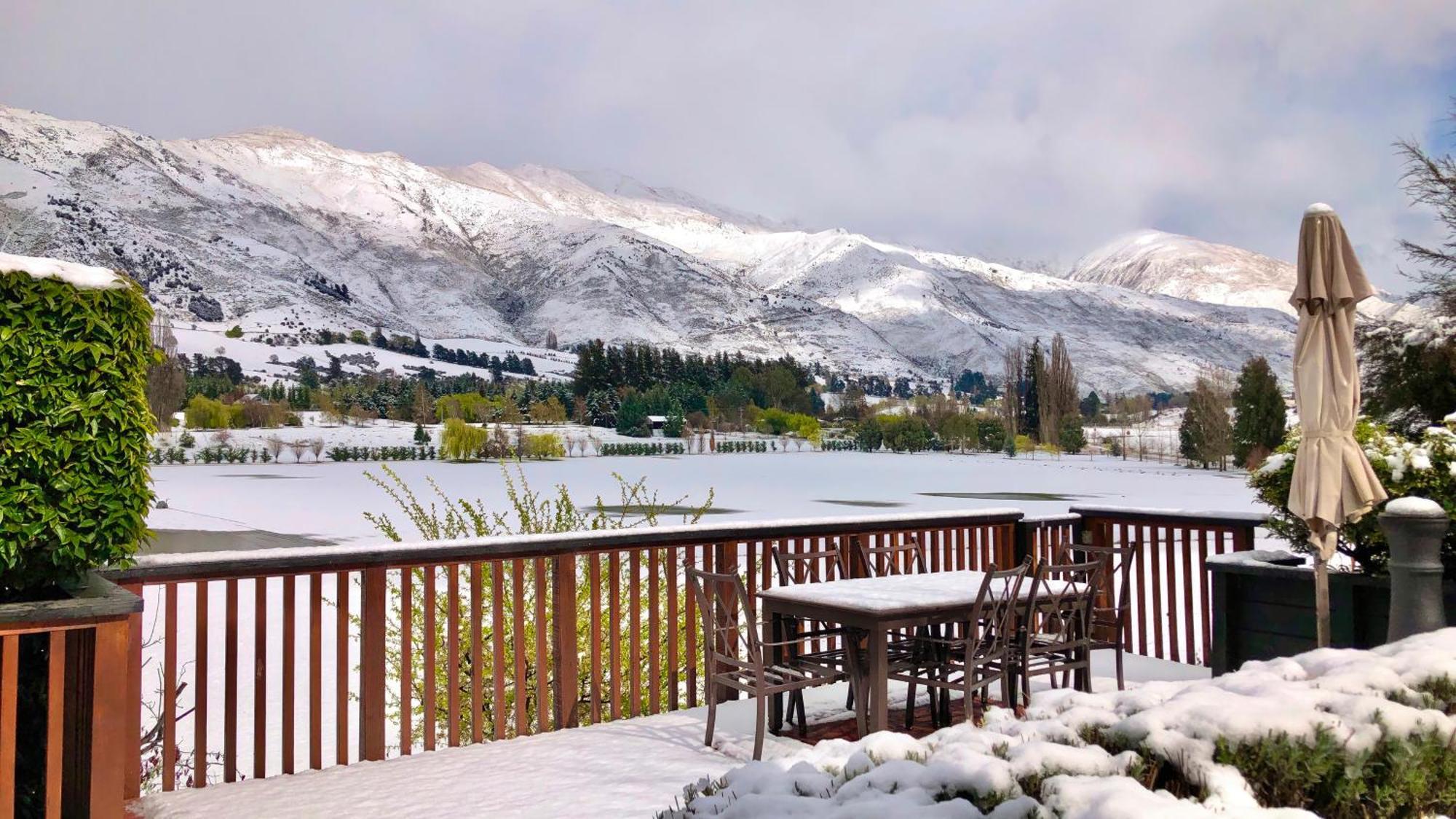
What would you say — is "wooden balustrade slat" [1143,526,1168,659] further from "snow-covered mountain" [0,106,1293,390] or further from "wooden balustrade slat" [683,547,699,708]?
"snow-covered mountain" [0,106,1293,390]

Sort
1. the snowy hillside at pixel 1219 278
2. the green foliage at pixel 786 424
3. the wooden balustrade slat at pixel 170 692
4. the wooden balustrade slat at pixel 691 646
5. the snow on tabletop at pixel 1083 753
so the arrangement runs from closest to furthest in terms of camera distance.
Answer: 1. the snow on tabletop at pixel 1083 753
2. the wooden balustrade slat at pixel 170 692
3. the wooden balustrade slat at pixel 691 646
4. the green foliage at pixel 786 424
5. the snowy hillside at pixel 1219 278

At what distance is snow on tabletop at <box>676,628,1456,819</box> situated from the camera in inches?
62.0

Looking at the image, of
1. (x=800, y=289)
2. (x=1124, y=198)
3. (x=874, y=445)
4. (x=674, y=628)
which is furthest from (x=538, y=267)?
(x=1124, y=198)

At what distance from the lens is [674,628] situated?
15.4 ft

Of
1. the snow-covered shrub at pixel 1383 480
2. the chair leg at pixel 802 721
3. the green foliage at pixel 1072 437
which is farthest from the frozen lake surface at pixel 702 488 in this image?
the chair leg at pixel 802 721

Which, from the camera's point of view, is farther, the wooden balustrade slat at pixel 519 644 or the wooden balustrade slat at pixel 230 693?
the wooden balustrade slat at pixel 519 644

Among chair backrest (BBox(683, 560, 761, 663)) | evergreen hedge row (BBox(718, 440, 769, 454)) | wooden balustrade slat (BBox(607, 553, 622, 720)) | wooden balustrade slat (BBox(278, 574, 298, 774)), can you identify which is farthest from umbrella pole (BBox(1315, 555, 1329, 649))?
evergreen hedge row (BBox(718, 440, 769, 454))

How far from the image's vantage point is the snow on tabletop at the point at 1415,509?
362 centimetres

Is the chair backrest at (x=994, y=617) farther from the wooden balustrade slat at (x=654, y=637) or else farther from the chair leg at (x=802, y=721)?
the wooden balustrade slat at (x=654, y=637)

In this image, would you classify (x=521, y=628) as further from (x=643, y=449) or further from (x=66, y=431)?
(x=643, y=449)

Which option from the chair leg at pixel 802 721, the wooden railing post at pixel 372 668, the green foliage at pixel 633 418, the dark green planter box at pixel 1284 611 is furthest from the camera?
the green foliage at pixel 633 418

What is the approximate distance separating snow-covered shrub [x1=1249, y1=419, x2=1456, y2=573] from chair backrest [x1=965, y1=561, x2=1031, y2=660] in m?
A: 1.37

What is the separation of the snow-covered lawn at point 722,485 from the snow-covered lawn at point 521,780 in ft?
35.7

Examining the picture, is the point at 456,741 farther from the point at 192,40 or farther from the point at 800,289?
the point at 800,289
